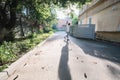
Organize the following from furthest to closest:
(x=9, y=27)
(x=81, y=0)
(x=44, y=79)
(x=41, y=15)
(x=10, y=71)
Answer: (x=41, y=15) < (x=9, y=27) < (x=81, y=0) < (x=10, y=71) < (x=44, y=79)

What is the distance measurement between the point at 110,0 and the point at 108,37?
3410 mm

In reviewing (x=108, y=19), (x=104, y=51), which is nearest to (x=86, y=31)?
(x=108, y=19)

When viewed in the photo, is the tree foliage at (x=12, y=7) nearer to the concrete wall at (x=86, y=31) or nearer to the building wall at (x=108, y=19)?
the building wall at (x=108, y=19)

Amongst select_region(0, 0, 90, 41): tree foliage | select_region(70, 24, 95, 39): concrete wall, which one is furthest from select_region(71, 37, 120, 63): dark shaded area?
select_region(70, 24, 95, 39): concrete wall

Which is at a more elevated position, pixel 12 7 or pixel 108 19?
pixel 12 7

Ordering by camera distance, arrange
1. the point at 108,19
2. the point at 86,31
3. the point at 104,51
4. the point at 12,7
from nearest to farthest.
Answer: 1. the point at 104,51
2. the point at 12,7
3. the point at 108,19
4. the point at 86,31

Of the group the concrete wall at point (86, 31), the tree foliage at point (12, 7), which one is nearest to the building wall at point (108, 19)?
the concrete wall at point (86, 31)

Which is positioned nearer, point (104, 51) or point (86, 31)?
point (104, 51)

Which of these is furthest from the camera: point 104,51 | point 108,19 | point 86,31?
point 86,31

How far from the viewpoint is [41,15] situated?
20.2m

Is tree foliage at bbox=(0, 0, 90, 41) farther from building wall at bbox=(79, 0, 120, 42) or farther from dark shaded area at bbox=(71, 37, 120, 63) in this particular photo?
dark shaded area at bbox=(71, 37, 120, 63)

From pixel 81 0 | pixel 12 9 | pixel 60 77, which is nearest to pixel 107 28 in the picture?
pixel 81 0

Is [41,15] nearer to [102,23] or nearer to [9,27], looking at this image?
[9,27]

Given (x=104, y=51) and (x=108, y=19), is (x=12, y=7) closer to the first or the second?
(x=108, y=19)
